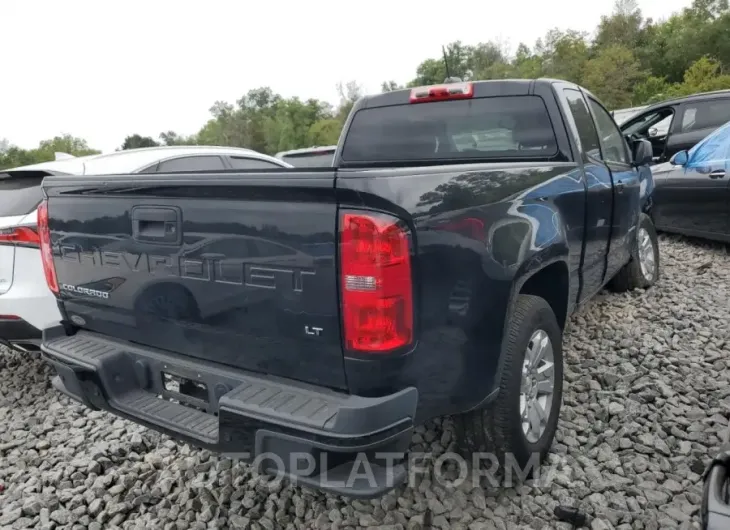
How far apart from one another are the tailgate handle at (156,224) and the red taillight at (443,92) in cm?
210

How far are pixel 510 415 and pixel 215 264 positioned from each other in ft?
4.47

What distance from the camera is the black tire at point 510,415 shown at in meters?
2.31

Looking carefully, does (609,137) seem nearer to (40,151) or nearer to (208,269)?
(208,269)

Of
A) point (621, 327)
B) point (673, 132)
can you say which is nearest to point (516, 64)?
point (673, 132)

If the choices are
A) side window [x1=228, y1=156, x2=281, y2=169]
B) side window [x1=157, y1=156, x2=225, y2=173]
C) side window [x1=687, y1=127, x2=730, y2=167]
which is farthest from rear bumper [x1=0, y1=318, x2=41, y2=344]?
side window [x1=687, y1=127, x2=730, y2=167]

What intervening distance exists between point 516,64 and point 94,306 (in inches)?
2414

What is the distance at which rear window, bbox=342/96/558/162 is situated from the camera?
11.0 feet

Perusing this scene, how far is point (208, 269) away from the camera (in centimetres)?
203

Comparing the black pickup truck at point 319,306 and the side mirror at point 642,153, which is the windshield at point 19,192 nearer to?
the black pickup truck at point 319,306

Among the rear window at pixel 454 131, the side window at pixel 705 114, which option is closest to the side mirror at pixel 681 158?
the side window at pixel 705 114

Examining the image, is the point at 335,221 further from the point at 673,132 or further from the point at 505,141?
the point at 673,132

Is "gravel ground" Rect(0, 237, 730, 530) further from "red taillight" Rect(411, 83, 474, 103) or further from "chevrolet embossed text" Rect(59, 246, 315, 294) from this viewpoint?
"red taillight" Rect(411, 83, 474, 103)

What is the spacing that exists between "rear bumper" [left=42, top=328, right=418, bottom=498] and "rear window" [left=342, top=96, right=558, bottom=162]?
6.81 ft

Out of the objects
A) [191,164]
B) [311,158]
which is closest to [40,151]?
[311,158]
